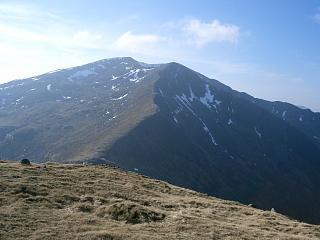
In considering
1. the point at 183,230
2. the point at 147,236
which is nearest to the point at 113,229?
the point at 147,236

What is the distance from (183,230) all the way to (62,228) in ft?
25.3

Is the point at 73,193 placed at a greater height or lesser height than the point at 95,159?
greater

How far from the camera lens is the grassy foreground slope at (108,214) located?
88.7ft

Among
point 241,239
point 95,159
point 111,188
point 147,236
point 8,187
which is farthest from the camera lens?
point 95,159

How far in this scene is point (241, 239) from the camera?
93.5 feet

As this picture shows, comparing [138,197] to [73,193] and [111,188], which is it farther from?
[73,193]

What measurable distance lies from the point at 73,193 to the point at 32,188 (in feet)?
10.8

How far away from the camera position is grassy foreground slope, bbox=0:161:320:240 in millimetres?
27031

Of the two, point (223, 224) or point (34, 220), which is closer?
point (34, 220)

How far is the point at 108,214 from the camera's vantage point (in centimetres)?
3159

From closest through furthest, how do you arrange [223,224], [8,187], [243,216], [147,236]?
[147,236]
[223,224]
[8,187]
[243,216]

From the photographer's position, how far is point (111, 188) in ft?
136

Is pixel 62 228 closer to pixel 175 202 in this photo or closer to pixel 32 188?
pixel 32 188

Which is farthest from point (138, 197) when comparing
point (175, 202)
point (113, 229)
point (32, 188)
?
point (113, 229)
